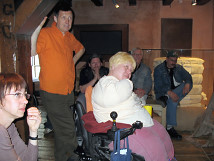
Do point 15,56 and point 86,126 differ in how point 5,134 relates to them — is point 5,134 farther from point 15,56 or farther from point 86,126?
point 15,56

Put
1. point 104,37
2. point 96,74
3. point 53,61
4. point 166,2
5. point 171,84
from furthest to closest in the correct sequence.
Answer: point 104,37 → point 166,2 → point 171,84 → point 96,74 → point 53,61

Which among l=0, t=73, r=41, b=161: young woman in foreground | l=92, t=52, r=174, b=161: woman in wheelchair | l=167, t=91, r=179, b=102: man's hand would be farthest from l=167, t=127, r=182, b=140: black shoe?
l=0, t=73, r=41, b=161: young woman in foreground

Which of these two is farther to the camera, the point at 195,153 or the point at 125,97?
the point at 195,153

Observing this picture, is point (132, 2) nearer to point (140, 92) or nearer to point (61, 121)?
point (140, 92)

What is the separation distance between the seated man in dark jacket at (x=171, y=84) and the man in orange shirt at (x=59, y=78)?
1834 mm

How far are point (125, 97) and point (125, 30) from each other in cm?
495

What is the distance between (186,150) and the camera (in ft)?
11.3

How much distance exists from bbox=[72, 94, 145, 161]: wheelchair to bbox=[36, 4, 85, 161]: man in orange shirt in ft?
1.21

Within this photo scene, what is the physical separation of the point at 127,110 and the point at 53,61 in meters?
1.02

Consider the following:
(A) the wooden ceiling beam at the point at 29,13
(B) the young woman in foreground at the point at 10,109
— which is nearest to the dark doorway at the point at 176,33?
(A) the wooden ceiling beam at the point at 29,13

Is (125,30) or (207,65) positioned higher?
(125,30)

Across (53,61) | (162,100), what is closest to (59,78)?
(53,61)

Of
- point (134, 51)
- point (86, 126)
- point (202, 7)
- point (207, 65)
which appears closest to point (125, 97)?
point (86, 126)

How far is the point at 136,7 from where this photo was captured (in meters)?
6.67
